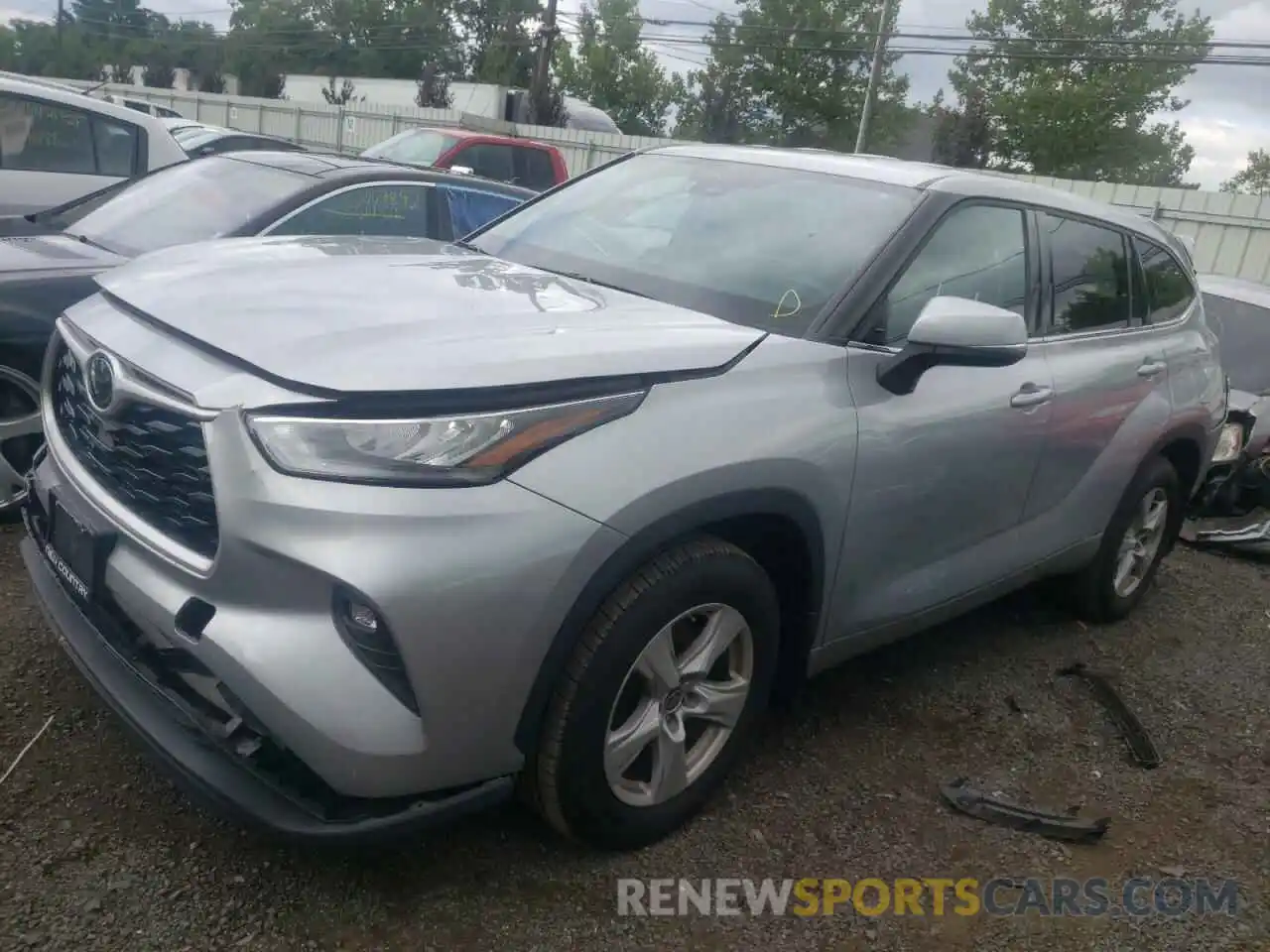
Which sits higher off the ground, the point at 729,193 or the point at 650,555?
the point at 729,193

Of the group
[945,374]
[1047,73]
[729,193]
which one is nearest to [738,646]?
[945,374]

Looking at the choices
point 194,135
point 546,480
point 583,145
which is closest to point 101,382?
point 546,480

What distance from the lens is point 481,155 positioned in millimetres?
13164

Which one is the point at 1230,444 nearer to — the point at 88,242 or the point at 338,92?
the point at 88,242

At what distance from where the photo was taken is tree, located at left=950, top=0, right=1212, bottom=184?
3912 centimetres

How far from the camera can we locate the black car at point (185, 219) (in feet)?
12.6

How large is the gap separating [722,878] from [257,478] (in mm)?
1505

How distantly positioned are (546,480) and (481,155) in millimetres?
11778

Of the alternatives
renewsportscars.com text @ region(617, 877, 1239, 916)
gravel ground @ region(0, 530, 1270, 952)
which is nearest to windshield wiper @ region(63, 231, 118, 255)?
gravel ground @ region(0, 530, 1270, 952)

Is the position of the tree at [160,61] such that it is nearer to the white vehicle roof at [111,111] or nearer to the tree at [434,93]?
the tree at [434,93]

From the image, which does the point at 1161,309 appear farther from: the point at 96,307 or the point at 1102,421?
the point at 96,307

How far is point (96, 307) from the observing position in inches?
107

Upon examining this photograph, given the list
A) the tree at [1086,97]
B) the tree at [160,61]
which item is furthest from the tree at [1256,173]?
the tree at [160,61]

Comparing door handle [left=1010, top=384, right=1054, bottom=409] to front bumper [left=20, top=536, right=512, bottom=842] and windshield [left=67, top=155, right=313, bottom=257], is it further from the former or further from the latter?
windshield [left=67, top=155, right=313, bottom=257]
